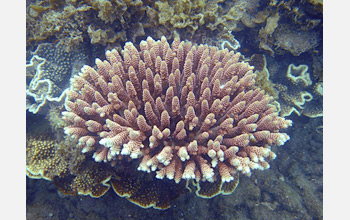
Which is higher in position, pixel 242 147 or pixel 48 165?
pixel 242 147

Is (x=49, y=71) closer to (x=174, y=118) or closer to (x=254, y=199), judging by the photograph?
(x=174, y=118)

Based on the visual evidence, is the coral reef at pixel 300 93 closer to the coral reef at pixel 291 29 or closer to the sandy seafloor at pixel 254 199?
the sandy seafloor at pixel 254 199

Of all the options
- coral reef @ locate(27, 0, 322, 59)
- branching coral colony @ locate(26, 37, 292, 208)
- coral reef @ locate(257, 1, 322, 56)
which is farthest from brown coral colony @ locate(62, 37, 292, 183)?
coral reef @ locate(257, 1, 322, 56)

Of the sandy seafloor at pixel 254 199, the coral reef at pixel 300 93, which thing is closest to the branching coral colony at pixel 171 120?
the sandy seafloor at pixel 254 199

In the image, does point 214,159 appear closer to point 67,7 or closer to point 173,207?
point 173,207

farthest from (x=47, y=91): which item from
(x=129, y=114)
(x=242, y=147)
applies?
(x=242, y=147)

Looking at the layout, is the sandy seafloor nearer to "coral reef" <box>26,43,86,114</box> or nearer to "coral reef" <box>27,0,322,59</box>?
"coral reef" <box>26,43,86,114</box>

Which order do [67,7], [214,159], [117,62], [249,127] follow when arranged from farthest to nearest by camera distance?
[67,7]
[117,62]
[249,127]
[214,159]

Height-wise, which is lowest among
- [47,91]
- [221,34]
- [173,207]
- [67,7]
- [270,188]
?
[173,207]

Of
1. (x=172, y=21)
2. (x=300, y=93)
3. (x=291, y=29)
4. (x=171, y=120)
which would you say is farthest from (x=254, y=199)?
(x=172, y=21)
